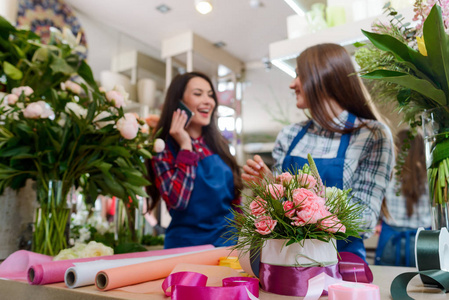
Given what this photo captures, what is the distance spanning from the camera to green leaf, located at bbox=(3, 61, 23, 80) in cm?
106

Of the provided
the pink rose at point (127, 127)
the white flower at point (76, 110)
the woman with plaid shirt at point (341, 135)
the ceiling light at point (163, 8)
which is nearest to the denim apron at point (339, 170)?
the woman with plaid shirt at point (341, 135)

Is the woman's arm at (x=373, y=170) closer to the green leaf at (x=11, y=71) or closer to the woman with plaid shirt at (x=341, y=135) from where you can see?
the woman with plaid shirt at (x=341, y=135)

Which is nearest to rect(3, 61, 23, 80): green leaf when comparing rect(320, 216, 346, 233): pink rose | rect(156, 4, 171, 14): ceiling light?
rect(320, 216, 346, 233): pink rose

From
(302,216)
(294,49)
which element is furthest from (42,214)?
(294,49)

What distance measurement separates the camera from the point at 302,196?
513 mm

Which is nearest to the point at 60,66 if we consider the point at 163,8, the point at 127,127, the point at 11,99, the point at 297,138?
the point at 11,99

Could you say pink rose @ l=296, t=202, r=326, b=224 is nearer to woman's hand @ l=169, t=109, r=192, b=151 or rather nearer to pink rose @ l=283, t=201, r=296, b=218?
pink rose @ l=283, t=201, r=296, b=218

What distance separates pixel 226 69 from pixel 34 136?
2.95 m

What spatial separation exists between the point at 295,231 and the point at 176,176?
0.86 metres

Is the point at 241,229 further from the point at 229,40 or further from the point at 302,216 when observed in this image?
the point at 229,40

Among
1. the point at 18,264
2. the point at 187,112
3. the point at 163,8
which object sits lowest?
the point at 18,264

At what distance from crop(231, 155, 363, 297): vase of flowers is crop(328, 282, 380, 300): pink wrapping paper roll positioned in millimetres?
78

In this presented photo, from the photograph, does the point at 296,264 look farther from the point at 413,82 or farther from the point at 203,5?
the point at 203,5

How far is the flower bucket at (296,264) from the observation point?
510 mm
